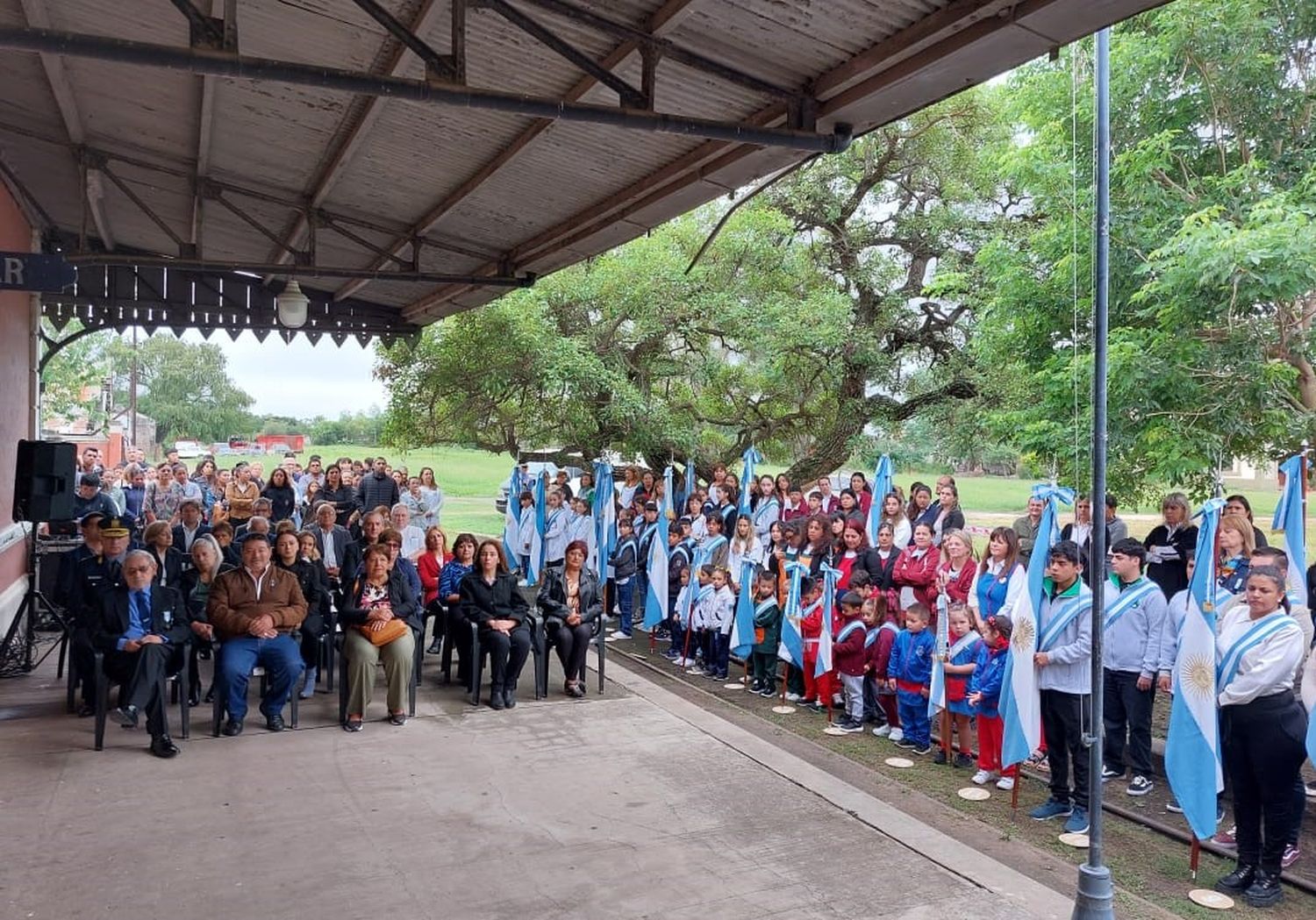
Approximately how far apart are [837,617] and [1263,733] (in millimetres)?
3299

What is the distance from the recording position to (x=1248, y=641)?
4.77 m

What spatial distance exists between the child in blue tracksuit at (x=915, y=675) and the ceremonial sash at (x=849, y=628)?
1.40ft

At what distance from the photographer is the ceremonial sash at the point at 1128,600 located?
236 inches

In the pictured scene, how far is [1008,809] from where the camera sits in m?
5.77

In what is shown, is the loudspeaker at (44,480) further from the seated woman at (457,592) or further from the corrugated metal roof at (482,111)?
the seated woman at (457,592)

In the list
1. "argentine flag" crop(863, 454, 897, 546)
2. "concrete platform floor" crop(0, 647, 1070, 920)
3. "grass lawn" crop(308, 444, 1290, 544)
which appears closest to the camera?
"concrete platform floor" crop(0, 647, 1070, 920)

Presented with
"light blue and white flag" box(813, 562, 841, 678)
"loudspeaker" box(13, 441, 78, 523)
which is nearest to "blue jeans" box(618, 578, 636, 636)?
"light blue and white flag" box(813, 562, 841, 678)

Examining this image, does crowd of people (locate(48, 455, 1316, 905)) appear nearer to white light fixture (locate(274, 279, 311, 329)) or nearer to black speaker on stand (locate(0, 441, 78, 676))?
black speaker on stand (locate(0, 441, 78, 676))

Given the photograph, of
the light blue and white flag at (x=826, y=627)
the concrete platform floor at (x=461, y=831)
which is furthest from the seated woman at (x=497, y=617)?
the light blue and white flag at (x=826, y=627)

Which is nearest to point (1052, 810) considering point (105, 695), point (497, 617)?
point (497, 617)

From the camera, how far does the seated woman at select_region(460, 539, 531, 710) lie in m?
7.37

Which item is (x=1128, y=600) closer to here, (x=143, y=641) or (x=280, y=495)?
(x=143, y=641)

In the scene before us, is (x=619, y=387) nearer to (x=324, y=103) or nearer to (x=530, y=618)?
(x=530, y=618)

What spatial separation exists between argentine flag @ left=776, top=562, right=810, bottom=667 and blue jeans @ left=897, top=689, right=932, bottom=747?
1.10m
